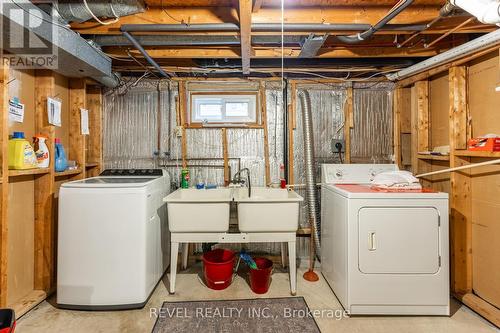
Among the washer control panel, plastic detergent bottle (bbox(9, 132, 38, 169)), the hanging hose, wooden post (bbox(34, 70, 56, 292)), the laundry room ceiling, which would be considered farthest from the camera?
the washer control panel

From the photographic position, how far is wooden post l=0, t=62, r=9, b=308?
67.0 inches

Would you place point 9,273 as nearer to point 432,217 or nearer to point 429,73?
point 432,217

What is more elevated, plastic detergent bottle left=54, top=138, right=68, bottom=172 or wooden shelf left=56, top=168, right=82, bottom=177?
plastic detergent bottle left=54, top=138, right=68, bottom=172

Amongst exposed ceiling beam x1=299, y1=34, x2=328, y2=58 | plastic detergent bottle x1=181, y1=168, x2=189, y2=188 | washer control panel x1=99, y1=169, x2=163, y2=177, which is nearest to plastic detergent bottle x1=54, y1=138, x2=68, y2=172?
washer control panel x1=99, y1=169, x2=163, y2=177

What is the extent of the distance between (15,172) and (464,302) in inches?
140

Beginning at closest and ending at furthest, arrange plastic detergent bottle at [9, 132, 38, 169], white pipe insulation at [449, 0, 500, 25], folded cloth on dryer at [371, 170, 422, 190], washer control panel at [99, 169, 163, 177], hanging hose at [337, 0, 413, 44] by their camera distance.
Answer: white pipe insulation at [449, 0, 500, 25]
hanging hose at [337, 0, 413, 44]
plastic detergent bottle at [9, 132, 38, 169]
folded cloth on dryer at [371, 170, 422, 190]
washer control panel at [99, 169, 163, 177]

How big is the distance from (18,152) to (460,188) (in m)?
3.46

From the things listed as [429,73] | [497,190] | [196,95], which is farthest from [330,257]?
[196,95]

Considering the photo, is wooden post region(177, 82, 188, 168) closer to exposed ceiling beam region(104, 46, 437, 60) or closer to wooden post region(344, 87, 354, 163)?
exposed ceiling beam region(104, 46, 437, 60)

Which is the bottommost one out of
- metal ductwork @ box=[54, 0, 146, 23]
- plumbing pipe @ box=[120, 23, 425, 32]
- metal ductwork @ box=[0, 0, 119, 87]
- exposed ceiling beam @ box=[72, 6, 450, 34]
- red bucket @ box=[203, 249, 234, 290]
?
red bucket @ box=[203, 249, 234, 290]

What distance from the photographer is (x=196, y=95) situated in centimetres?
286

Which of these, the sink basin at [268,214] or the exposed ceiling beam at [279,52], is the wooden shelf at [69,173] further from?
the sink basin at [268,214]

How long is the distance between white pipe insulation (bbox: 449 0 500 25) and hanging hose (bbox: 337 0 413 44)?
279mm

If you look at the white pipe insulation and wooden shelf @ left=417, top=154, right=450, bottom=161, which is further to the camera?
wooden shelf @ left=417, top=154, right=450, bottom=161
